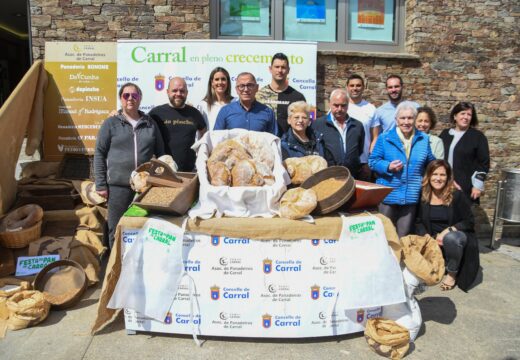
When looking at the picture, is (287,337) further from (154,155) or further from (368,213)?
(154,155)

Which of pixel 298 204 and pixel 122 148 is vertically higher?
pixel 122 148

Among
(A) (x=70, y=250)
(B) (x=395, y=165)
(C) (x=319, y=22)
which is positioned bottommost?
(A) (x=70, y=250)

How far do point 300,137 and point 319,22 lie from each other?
3355mm

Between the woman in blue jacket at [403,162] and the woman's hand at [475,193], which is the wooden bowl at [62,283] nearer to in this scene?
the woman in blue jacket at [403,162]

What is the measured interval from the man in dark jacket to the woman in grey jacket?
1610 mm

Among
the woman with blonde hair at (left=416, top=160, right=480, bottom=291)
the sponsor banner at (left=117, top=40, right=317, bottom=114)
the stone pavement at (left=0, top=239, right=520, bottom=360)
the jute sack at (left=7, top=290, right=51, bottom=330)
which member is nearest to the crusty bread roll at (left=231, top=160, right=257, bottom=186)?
the stone pavement at (left=0, top=239, right=520, bottom=360)

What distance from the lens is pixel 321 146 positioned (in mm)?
3613

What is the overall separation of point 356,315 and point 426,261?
64 centimetres

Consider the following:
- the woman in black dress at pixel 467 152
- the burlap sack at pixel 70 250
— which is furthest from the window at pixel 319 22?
the burlap sack at pixel 70 250

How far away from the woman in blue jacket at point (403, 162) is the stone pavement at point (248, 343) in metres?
0.98

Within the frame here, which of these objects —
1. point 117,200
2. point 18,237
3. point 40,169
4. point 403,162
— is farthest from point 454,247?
point 40,169

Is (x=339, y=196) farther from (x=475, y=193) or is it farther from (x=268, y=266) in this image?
(x=475, y=193)

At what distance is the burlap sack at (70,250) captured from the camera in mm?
3881

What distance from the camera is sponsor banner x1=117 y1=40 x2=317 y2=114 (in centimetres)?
514
